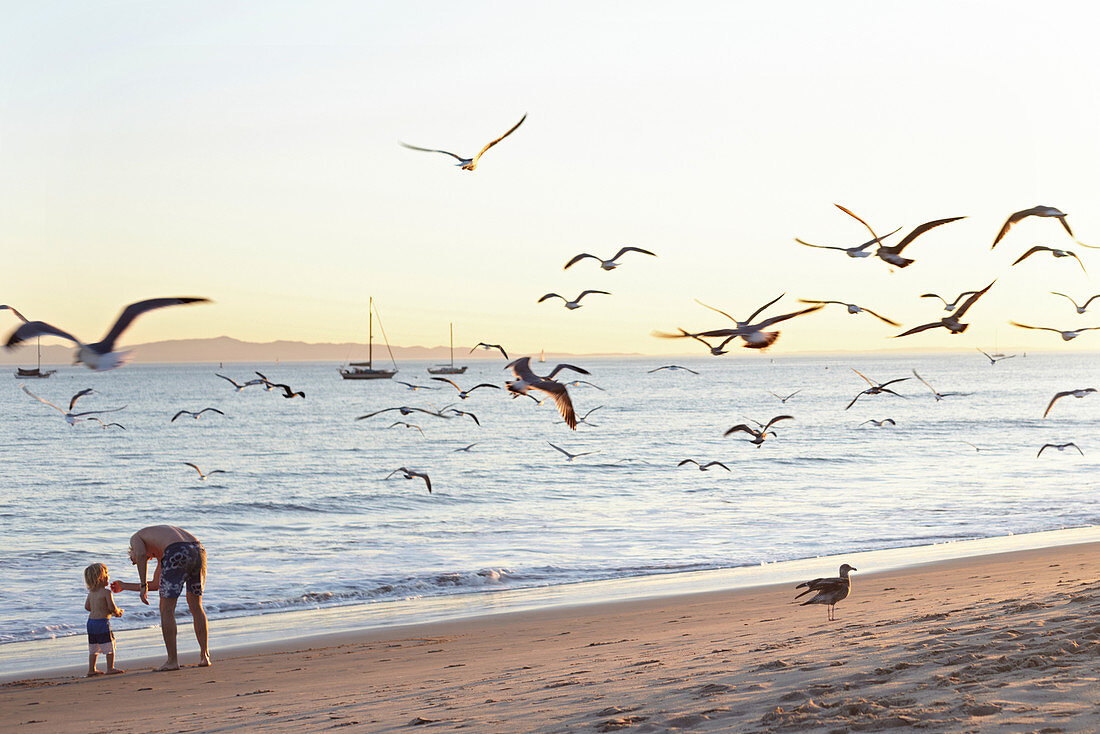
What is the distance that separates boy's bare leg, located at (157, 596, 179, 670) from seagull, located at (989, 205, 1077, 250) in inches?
359

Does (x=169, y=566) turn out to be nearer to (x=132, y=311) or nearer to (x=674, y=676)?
(x=132, y=311)

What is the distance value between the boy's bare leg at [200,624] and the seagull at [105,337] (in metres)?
2.86

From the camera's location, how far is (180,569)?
1003 centimetres

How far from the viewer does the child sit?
9930 millimetres

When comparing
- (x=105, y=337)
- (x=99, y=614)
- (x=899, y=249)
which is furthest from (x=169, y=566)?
(x=899, y=249)

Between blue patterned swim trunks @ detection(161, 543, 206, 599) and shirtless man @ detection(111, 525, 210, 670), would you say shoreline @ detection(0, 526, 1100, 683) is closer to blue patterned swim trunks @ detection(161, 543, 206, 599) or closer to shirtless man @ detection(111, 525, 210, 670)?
shirtless man @ detection(111, 525, 210, 670)

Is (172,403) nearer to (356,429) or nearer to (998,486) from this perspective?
(356,429)

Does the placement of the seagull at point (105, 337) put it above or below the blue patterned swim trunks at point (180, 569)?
above

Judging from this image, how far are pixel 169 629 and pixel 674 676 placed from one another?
5324 millimetres

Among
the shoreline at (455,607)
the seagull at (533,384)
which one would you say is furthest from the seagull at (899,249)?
the shoreline at (455,607)

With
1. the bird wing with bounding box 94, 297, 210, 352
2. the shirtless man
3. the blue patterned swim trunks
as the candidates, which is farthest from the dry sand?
the bird wing with bounding box 94, 297, 210, 352

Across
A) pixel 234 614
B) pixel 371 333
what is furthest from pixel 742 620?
pixel 371 333

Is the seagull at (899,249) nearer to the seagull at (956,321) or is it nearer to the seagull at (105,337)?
the seagull at (956,321)

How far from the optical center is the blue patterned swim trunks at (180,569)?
392 inches
